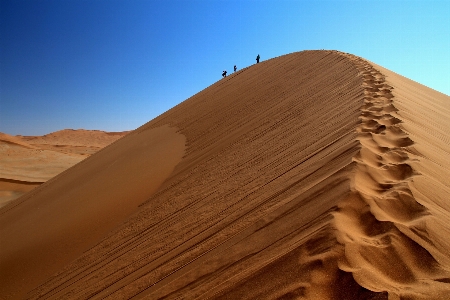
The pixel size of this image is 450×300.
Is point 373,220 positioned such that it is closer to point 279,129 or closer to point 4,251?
point 279,129

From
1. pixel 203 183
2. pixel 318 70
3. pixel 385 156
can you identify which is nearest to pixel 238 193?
pixel 203 183

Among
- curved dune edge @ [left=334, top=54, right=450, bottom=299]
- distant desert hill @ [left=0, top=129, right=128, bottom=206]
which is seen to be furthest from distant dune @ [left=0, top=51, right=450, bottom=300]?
distant desert hill @ [left=0, top=129, right=128, bottom=206]

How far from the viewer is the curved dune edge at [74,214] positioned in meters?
4.14

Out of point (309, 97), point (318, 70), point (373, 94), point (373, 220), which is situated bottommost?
point (373, 220)

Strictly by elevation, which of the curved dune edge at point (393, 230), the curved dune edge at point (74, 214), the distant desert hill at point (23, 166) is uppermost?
the distant desert hill at point (23, 166)

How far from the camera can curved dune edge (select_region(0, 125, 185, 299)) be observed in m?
4.14

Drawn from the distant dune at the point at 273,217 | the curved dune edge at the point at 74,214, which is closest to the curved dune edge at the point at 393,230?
the distant dune at the point at 273,217

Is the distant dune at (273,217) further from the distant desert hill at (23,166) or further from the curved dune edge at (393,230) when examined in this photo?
the distant desert hill at (23,166)

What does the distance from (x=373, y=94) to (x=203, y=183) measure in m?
2.87

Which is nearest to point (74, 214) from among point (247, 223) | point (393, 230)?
point (247, 223)

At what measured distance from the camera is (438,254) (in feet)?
4.90

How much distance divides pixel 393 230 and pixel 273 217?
2.62ft

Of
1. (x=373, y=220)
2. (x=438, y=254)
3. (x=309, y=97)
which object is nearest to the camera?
(x=438, y=254)

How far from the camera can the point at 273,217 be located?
2193mm
